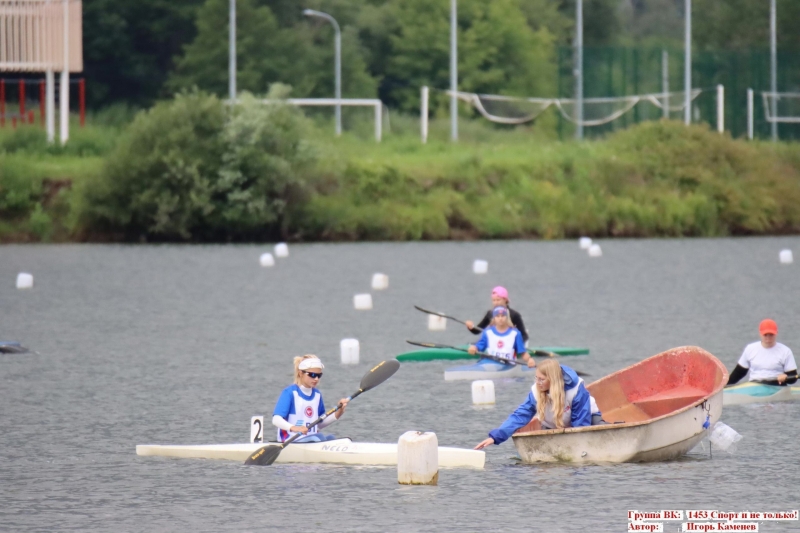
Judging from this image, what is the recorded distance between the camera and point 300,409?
1431 cm

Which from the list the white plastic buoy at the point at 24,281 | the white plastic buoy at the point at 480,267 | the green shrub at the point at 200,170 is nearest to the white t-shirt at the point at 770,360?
the white plastic buoy at the point at 480,267

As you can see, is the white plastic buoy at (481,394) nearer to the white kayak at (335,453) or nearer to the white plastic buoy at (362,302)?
the white kayak at (335,453)

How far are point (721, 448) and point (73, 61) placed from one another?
4180 centimetres

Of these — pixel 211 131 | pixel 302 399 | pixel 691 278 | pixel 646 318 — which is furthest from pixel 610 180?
pixel 302 399

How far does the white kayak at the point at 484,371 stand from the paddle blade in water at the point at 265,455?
6.57 m

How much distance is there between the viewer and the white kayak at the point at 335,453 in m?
14.0

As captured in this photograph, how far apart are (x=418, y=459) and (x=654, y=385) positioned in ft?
12.2

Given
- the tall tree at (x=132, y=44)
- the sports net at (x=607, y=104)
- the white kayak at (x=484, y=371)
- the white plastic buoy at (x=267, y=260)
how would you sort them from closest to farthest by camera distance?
1. the white kayak at (x=484, y=371)
2. the white plastic buoy at (x=267, y=260)
3. the sports net at (x=607, y=104)
4. the tall tree at (x=132, y=44)

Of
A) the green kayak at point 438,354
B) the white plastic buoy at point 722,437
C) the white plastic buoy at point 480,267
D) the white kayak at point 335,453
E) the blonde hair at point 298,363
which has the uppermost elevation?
the white plastic buoy at point 480,267

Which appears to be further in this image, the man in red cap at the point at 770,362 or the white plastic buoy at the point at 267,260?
the white plastic buoy at the point at 267,260

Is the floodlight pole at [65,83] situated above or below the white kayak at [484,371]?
above

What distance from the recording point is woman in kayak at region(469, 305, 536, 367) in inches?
794

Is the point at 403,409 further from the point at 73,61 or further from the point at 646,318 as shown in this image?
the point at 73,61

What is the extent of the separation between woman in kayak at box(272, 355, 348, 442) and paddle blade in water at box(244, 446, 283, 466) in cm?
24
